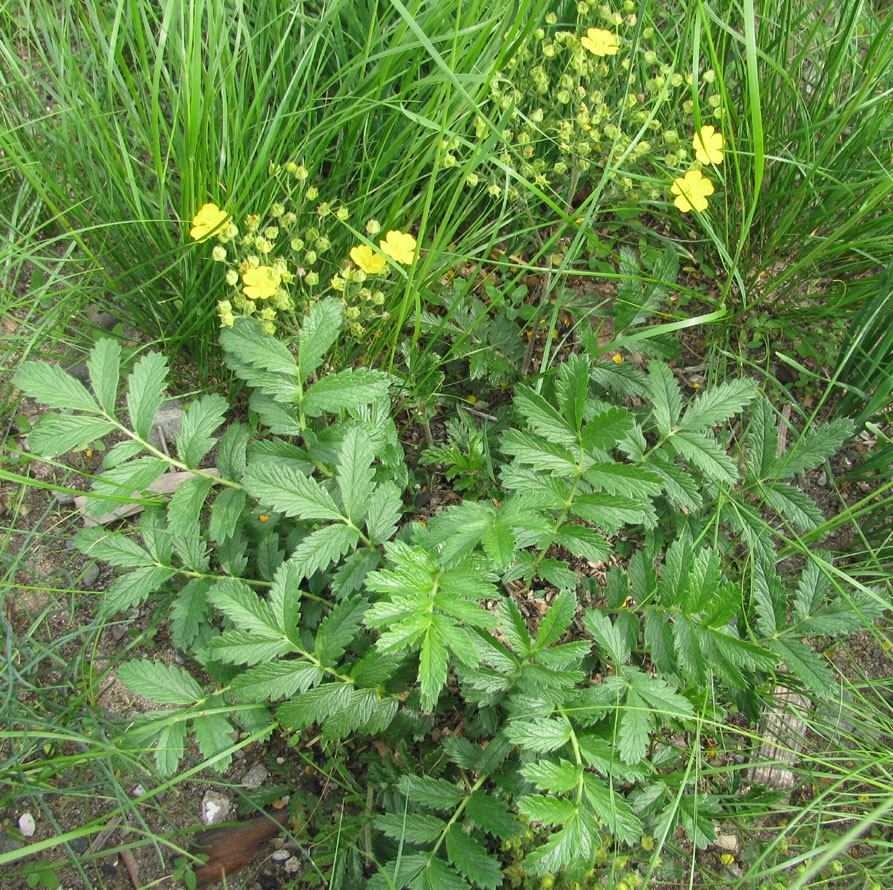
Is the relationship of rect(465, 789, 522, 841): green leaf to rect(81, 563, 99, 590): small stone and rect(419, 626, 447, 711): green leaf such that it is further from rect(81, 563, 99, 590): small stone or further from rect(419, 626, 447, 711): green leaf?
rect(81, 563, 99, 590): small stone

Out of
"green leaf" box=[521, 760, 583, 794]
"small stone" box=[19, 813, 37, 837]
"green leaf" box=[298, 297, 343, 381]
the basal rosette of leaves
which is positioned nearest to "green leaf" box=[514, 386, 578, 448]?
the basal rosette of leaves

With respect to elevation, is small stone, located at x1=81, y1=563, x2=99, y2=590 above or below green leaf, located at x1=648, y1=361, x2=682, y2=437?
below

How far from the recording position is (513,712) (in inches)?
58.1

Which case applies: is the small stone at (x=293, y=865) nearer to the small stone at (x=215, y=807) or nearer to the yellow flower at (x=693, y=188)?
the small stone at (x=215, y=807)

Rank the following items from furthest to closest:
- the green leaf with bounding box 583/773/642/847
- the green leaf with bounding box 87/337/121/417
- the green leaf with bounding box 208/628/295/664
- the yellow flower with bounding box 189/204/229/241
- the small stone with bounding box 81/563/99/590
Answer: the small stone with bounding box 81/563/99/590 < the yellow flower with bounding box 189/204/229/241 < the green leaf with bounding box 87/337/121/417 < the green leaf with bounding box 208/628/295/664 < the green leaf with bounding box 583/773/642/847

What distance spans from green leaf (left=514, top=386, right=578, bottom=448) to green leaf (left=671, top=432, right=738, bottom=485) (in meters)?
0.29

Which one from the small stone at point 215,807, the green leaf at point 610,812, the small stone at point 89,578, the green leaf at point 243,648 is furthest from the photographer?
the small stone at point 89,578

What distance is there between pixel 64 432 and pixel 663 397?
1.29 meters

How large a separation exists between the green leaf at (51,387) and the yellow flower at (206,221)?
16.5 inches

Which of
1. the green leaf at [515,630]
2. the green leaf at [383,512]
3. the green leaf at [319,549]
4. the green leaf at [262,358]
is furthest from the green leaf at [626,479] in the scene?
the green leaf at [262,358]

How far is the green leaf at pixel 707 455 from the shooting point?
1.62m

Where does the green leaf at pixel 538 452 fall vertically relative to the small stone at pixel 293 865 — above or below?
above

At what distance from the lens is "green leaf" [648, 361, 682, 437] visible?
5.47 ft

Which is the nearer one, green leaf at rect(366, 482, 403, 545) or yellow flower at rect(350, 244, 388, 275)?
green leaf at rect(366, 482, 403, 545)
